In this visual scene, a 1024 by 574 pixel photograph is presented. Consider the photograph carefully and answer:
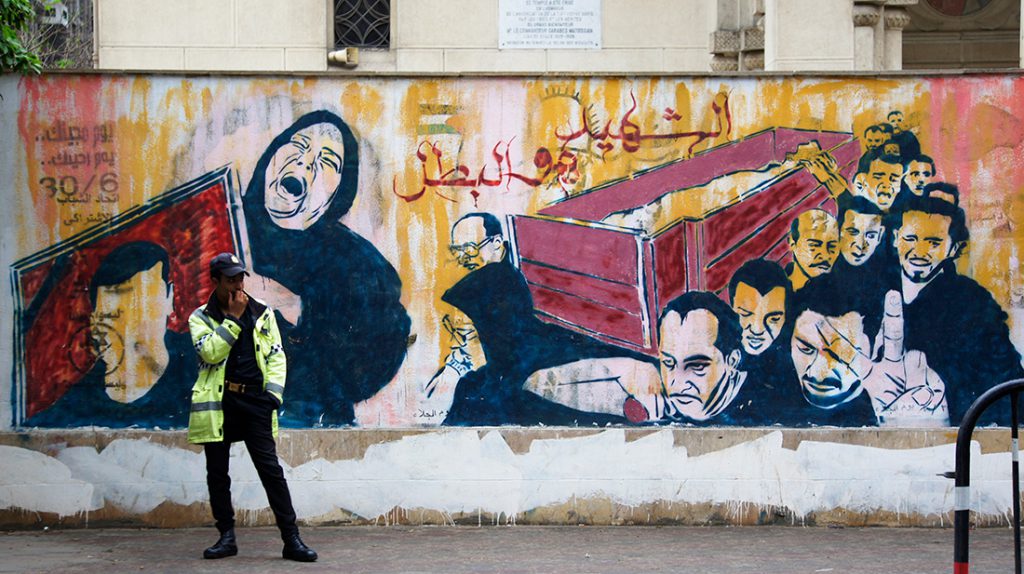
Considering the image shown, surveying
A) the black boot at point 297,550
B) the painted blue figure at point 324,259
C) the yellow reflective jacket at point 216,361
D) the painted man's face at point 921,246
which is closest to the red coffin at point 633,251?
the painted man's face at point 921,246

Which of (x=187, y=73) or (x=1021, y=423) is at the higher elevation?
(x=187, y=73)

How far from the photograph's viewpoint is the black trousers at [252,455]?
7.76 metres

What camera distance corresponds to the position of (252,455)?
25.7 ft

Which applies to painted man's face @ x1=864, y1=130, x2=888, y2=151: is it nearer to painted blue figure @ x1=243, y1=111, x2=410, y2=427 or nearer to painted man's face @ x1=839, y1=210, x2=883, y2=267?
painted man's face @ x1=839, y1=210, x2=883, y2=267

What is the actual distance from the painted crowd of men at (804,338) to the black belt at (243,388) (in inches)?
67.2

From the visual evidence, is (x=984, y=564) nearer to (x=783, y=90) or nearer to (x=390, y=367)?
(x=783, y=90)

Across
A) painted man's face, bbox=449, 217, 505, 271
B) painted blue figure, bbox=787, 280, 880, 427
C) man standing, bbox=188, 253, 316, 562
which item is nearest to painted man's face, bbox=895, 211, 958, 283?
painted blue figure, bbox=787, 280, 880, 427

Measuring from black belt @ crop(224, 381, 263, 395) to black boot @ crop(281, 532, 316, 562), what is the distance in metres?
0.89

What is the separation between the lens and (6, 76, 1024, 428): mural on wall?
358 inches

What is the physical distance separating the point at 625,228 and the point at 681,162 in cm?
61

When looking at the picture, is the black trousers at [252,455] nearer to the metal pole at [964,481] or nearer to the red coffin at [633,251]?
the red coffin at [633,251]

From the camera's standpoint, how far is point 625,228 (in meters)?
9.12

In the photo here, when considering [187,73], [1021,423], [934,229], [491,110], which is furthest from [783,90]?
[187,73]

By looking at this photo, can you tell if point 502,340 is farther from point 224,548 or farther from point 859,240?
point 859,240
